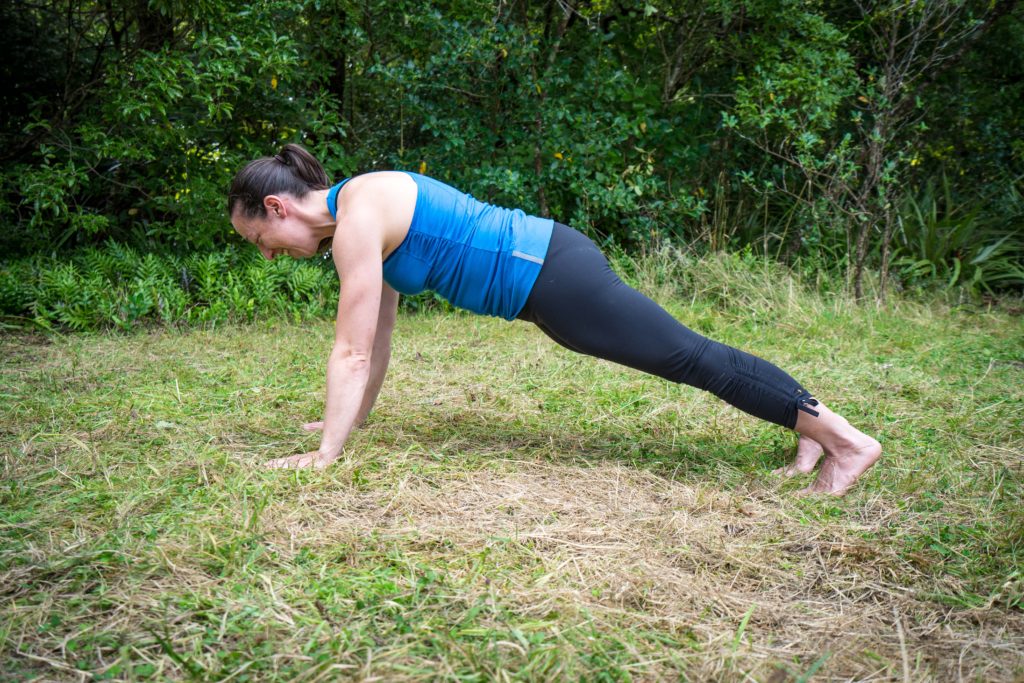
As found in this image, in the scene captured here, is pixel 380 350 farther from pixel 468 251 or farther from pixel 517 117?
pixel 517 117

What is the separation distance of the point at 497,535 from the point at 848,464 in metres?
1.27

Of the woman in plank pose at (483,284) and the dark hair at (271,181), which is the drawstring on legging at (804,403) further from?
the dark hair at (271,181)

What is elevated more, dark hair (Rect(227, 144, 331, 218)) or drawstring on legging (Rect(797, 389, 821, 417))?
dark hair (Rect(227, 144, 331, 218))

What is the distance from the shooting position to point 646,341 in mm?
2654

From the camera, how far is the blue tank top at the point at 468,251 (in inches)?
107

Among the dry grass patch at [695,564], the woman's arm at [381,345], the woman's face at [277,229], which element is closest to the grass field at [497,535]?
the dry grass patch at [695,564]

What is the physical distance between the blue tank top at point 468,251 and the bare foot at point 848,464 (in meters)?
1.21

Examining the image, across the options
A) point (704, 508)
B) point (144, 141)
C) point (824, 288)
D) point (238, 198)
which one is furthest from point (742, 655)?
point (144, 141)

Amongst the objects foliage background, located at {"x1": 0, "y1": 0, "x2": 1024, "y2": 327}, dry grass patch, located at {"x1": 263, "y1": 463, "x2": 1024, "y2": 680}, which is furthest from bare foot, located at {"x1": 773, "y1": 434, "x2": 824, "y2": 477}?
foliage background, located at {"x1": 0, "y1": 0, "x2": 1024, "y2": 327}

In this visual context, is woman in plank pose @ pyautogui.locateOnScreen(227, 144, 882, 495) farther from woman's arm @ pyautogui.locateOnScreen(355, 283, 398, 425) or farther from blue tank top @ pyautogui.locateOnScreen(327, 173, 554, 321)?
woman's arm @ pyautogui.locateOnScreen(355, 283, 398, 425)

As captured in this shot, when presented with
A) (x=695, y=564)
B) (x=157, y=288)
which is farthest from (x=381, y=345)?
(x=157, y=288)

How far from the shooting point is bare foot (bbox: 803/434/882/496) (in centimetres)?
269

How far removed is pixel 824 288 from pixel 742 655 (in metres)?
5.39

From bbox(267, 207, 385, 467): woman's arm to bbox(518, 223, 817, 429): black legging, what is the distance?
57cm
